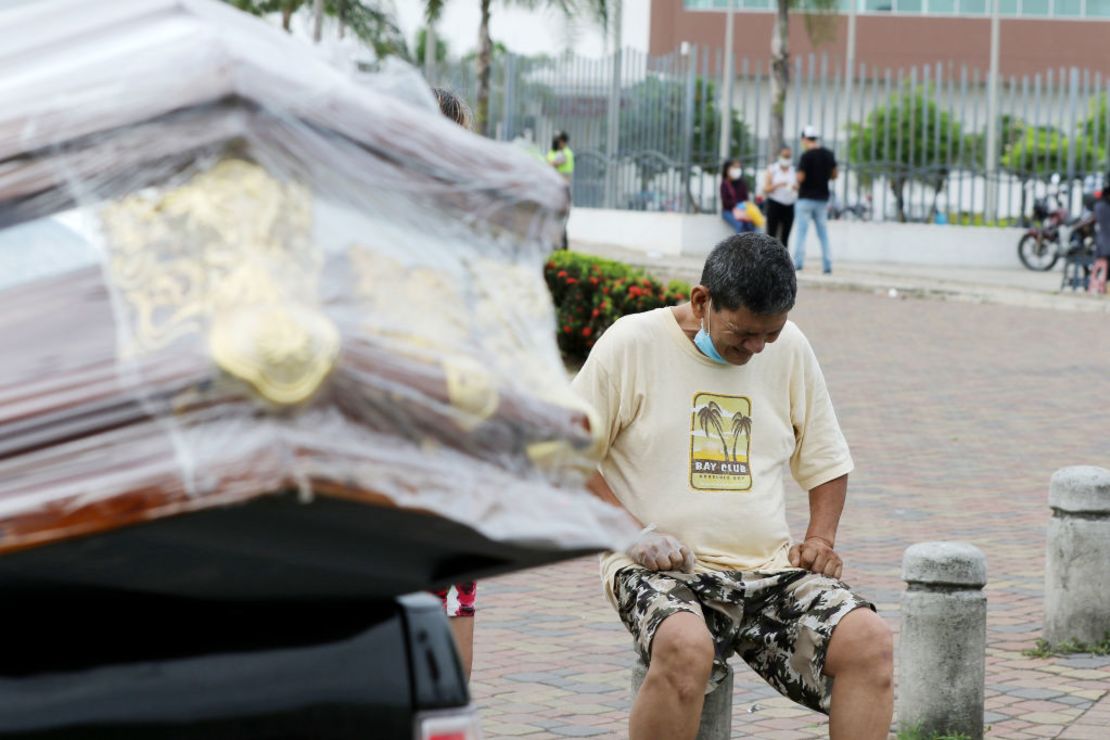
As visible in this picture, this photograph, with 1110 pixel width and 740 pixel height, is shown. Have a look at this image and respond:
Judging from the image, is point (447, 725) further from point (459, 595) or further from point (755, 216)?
point (755, 216)

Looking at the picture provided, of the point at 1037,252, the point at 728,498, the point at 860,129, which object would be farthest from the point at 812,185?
the point at 728,498

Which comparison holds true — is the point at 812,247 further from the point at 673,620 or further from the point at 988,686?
the point at 673,620

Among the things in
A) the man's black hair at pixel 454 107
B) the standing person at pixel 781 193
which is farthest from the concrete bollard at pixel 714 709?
the standing person at pixel 781 193

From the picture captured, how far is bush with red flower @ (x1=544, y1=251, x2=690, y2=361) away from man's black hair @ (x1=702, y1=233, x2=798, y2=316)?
341 inches

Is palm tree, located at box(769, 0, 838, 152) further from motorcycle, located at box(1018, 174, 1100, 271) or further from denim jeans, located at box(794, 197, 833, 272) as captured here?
denim jeans, located at box(794, 197, 833, 272)

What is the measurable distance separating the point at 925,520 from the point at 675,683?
4959 millimetres

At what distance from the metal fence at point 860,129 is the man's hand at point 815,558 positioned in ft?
76.2

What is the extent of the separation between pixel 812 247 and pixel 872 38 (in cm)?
3950

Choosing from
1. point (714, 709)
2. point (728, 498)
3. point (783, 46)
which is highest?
point (783, 46)

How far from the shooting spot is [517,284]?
2520mm

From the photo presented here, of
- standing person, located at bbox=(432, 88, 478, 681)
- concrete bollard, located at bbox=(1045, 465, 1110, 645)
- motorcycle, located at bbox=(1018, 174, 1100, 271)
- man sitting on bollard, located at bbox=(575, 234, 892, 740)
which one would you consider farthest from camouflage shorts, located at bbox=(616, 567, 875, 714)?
motorcycle, located at bbox=(1018, 174, 1100, 271)

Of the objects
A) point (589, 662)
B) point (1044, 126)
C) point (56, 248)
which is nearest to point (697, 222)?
point (1044, 126)

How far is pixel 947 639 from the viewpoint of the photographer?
4.93 meters

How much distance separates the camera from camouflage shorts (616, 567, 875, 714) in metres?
3.98
